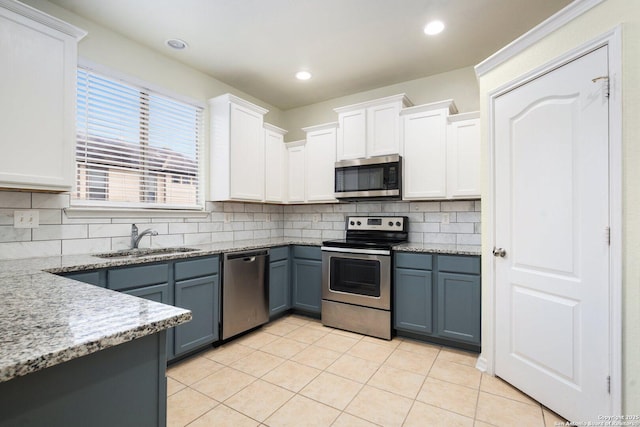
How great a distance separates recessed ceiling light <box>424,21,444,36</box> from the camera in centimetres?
252

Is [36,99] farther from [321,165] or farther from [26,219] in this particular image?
[321,165]

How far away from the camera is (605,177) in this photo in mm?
1622

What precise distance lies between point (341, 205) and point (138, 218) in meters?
2.26

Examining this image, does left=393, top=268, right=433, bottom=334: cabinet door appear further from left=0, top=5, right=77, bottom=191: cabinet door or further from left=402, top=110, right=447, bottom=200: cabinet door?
left=0, top=5, right=77, bottom=191: cabinet door

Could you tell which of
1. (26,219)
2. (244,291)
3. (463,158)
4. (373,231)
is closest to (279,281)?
(244,291)

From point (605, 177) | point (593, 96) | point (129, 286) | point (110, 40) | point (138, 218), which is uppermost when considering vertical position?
point (110, 40)

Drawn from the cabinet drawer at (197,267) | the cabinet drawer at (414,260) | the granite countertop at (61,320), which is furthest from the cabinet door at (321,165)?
the granite countertop at (61,320)

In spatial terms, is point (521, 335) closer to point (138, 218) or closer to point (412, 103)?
point (412, 103)

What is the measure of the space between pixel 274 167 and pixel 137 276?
2142 mm

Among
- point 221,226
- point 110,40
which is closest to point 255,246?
point 221,226

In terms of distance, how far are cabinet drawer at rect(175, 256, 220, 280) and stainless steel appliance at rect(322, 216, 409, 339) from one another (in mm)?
1164

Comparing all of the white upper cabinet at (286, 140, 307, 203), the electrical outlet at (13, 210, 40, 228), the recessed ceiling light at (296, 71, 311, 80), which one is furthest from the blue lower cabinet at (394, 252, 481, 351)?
the electrical outlet at (13, 210, 40, 228)

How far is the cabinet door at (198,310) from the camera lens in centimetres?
248

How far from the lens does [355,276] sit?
10.5 feet
